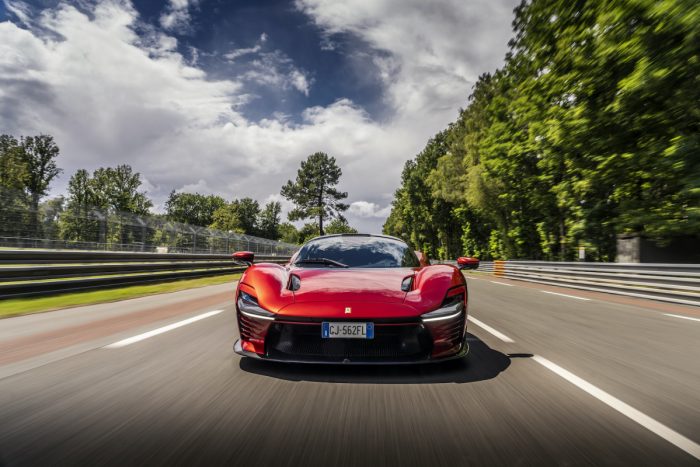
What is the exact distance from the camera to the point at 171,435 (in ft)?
7.17

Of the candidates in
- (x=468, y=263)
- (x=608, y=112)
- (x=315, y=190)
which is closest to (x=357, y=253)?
(x=468, y=263)

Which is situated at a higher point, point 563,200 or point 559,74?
point 559,74

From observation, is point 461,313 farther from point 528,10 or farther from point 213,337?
point 528,10

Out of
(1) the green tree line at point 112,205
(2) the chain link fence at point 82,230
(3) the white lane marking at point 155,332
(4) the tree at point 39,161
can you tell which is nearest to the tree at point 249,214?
(1) the green tree line at point 112,205

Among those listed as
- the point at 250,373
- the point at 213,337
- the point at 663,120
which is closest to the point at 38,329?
the point at 213,337

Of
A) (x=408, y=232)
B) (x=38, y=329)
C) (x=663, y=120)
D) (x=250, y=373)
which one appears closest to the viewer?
(x=250, y=373)

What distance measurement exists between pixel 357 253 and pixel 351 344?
1664 millimetres

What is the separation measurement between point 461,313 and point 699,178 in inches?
421

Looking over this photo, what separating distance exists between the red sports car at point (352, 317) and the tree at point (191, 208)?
12128cm

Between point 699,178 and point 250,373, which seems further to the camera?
point 699,178

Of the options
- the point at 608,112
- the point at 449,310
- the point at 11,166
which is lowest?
the point at 449,310

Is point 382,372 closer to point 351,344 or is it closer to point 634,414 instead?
point 351,344

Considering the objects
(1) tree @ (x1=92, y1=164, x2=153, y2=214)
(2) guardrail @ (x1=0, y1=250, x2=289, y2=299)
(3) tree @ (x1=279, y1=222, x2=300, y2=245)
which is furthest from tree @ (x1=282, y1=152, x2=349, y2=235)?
(3) tree @ (x1=279, y1=222, x2=300, y2=245)

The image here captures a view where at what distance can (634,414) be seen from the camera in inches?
103
